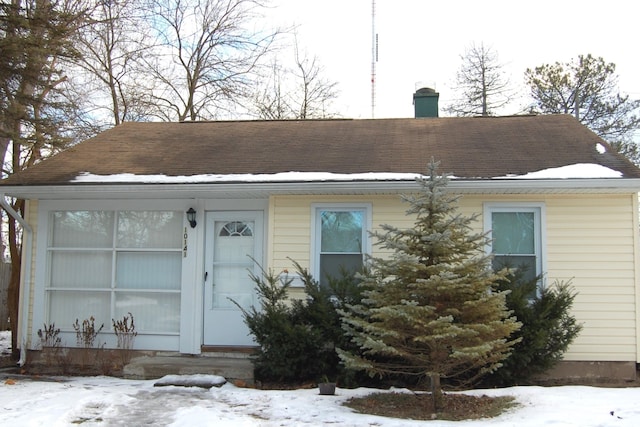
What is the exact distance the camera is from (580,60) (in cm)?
2378

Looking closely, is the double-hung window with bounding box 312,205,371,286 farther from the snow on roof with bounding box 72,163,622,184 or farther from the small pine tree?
the small pine tree

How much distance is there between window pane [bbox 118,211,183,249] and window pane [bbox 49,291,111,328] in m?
0.94

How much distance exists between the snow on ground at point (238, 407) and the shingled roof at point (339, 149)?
2.94 meters

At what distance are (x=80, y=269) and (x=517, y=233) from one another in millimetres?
6788

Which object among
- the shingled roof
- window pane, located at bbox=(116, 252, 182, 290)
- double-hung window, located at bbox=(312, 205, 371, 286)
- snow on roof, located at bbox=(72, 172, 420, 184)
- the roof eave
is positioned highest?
the shingled roof

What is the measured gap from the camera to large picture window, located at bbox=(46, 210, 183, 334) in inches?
362

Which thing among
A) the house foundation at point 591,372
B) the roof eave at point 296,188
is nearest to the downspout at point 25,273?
the roof eave at point 296,188

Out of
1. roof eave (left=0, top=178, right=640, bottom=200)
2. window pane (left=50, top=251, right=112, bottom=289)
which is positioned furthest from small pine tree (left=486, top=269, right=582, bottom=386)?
window pane (left=50, top=251, right=112, bottom=289)

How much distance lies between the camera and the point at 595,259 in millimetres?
8195

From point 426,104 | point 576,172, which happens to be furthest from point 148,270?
point 426,104

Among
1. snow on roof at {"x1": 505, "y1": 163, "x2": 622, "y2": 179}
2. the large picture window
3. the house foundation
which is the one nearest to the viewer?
snow on roof at {"x1": 505, "y1": 163, "x2": 622, "y2": 179}

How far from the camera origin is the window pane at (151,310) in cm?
911

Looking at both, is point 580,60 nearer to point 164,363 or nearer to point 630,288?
point 630,288

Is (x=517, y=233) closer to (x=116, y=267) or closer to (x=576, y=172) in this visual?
(x=576, y=172)
